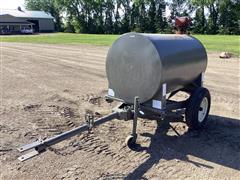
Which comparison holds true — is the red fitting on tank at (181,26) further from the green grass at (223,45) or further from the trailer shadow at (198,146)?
the green grass at (223,45)

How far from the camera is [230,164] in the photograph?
4.86m

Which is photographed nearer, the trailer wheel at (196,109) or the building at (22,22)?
the trailer wheel at (196,109)

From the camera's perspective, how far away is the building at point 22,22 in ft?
219

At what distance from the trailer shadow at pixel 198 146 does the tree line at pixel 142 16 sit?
148ft

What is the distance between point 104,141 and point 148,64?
4.86 feet

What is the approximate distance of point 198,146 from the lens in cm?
548

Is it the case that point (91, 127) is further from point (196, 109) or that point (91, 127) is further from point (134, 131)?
point (196, 109)

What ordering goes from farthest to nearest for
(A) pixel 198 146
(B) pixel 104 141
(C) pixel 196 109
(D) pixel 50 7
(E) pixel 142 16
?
(D) pixel 50 7
(E) pixel 142 16
(C) pixel 196 109
(B) pixel 104 141
(A) pixel 198 146

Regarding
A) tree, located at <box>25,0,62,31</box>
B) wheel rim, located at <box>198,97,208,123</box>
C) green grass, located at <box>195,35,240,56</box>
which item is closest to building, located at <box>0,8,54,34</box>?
tree, located at <box>25,0,62,31</box>

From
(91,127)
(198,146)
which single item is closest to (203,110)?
(198,146)

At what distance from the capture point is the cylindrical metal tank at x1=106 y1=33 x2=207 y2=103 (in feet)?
17.2

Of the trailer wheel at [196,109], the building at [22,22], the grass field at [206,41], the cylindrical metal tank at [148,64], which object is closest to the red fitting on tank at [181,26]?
the cylindrical metal tank at [148,64]

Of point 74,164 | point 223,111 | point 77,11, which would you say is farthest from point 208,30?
point 74,164

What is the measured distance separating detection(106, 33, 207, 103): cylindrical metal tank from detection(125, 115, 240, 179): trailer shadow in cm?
80
